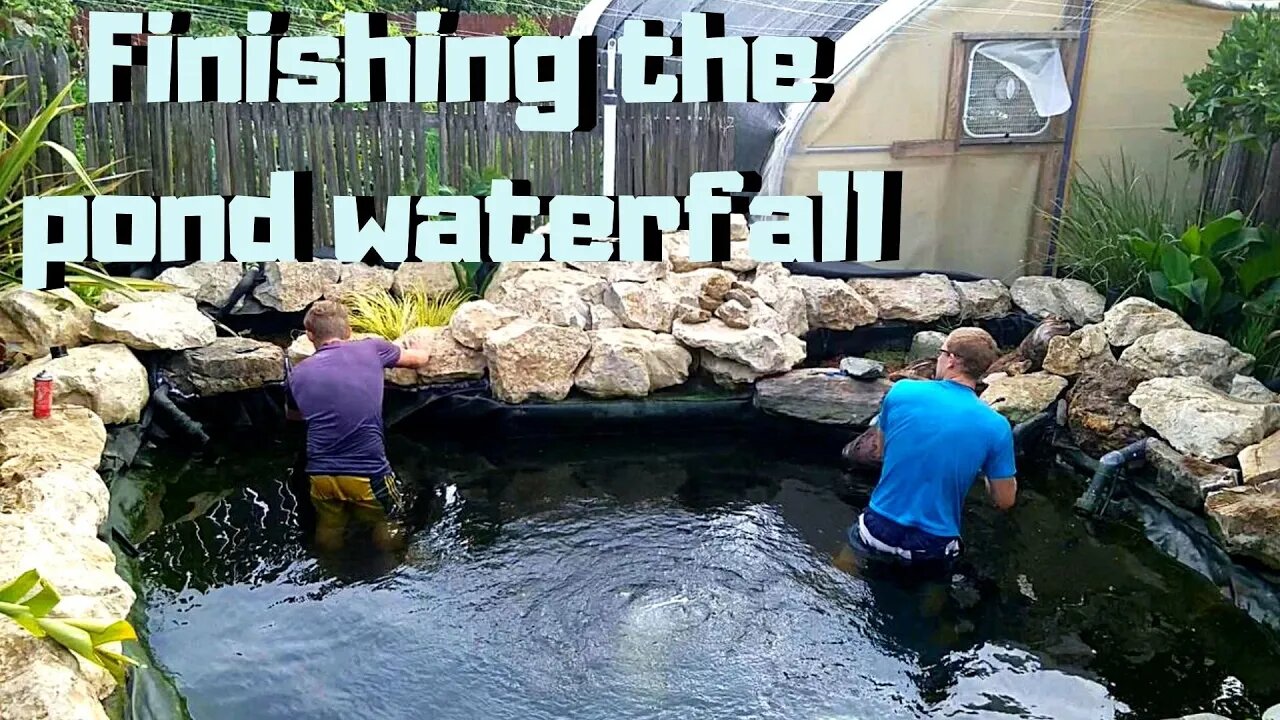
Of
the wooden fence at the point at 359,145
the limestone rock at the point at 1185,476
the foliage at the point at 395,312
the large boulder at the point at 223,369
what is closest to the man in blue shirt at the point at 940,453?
the limestone rock at the point at 1185,476

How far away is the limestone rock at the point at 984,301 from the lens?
664 cm

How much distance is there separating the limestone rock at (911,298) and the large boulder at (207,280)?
3708 mm

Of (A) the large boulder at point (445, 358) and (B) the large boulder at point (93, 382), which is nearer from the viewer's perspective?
(B) the large boulder at point (93, 382)

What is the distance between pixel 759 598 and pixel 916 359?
2.59 meters

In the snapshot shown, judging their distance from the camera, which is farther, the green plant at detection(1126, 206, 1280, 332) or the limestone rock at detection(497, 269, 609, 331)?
the limestone rock at detection(497, 269, 609, 331)

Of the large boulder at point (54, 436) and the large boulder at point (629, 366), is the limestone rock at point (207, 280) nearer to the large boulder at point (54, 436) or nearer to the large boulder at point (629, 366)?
the large boulder at point (54, 436)

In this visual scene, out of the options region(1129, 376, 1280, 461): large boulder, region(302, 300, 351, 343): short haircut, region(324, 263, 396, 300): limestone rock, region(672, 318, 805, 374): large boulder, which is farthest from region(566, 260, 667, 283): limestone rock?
region(1129, 376, 1280, 461): large boulder

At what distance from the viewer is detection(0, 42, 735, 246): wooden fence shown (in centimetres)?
682

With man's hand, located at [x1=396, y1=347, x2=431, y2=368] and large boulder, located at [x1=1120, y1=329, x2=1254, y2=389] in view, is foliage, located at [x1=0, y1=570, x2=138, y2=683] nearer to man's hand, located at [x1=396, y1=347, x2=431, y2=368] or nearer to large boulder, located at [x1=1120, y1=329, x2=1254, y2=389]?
man's hand, located at [x1=396, y1=347, x2=431, y2=368]

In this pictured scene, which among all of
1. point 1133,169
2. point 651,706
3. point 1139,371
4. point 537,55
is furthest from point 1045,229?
point 651,706

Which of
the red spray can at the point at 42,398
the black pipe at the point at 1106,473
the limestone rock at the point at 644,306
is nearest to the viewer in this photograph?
the red spray can at the point at 42,398

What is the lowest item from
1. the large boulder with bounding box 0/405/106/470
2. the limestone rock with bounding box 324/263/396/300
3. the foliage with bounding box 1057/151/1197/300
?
the large boulder with bounding box 0/405/106/470

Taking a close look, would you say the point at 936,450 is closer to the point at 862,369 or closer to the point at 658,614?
the point at 658,614

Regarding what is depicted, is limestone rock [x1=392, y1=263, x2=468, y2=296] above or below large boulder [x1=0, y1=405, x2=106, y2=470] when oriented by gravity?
above
